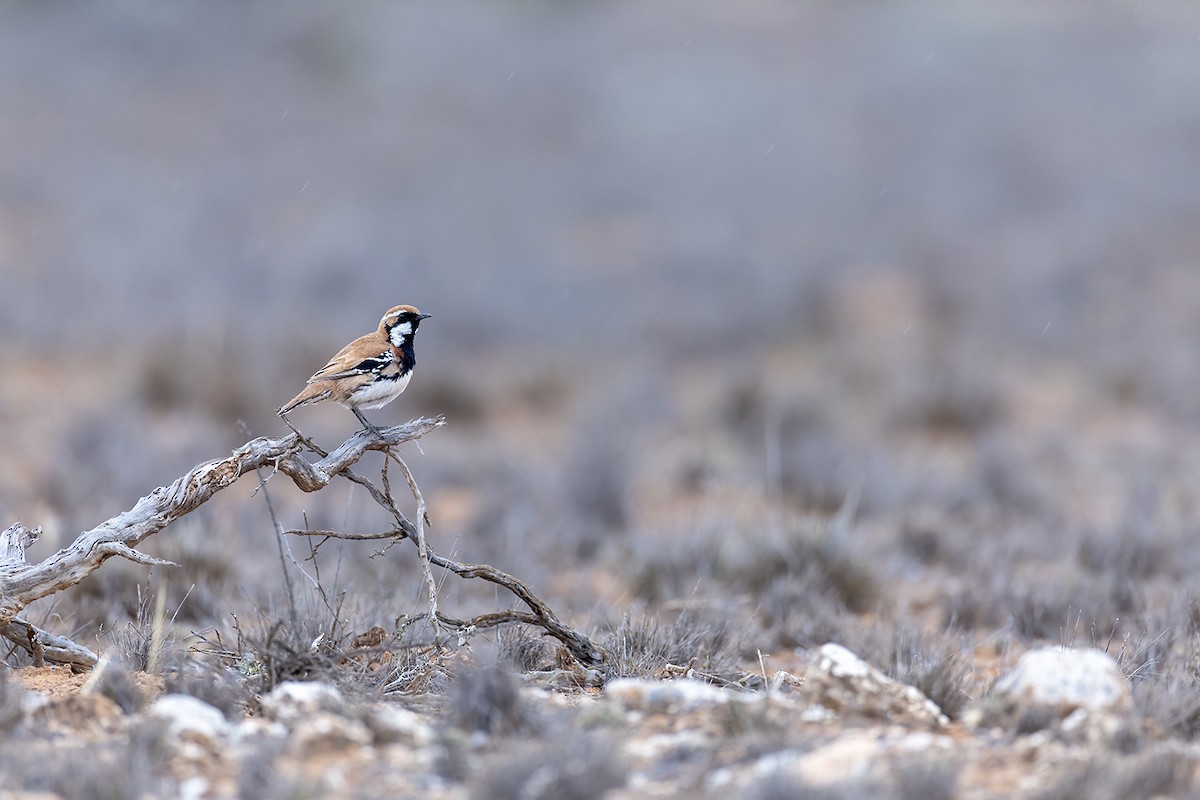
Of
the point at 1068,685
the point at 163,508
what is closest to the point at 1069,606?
the point at 1068,685

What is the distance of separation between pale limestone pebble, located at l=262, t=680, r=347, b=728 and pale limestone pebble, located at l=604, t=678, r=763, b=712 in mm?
832

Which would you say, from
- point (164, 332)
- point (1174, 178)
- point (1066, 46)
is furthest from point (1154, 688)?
point (1066, 46)

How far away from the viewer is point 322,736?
3.32m

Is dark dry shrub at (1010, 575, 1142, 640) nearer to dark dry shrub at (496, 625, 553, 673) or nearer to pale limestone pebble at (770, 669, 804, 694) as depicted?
pale limestone pebble at (770, 669, 804, 694)

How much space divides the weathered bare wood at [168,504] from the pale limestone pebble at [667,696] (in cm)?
106

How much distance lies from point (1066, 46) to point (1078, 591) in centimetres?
3082

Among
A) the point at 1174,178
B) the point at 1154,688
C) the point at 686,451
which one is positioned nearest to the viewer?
the point at 1154,688

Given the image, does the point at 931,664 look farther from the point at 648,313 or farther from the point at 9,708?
the point at 648,313

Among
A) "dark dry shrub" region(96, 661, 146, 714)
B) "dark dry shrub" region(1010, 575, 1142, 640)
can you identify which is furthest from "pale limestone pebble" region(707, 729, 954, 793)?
"dark dry shrub" region(1010, 575, 1142, 640)

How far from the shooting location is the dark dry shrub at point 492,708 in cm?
350

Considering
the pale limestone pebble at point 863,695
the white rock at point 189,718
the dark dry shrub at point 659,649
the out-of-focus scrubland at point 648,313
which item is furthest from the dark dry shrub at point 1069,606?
the white rock at point 189,718

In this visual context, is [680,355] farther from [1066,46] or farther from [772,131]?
[1066,46]

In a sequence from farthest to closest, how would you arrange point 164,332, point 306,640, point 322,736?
point 164,332
point 306,640
point 322,736

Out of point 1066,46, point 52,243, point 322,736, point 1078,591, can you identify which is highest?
point 1066,46
